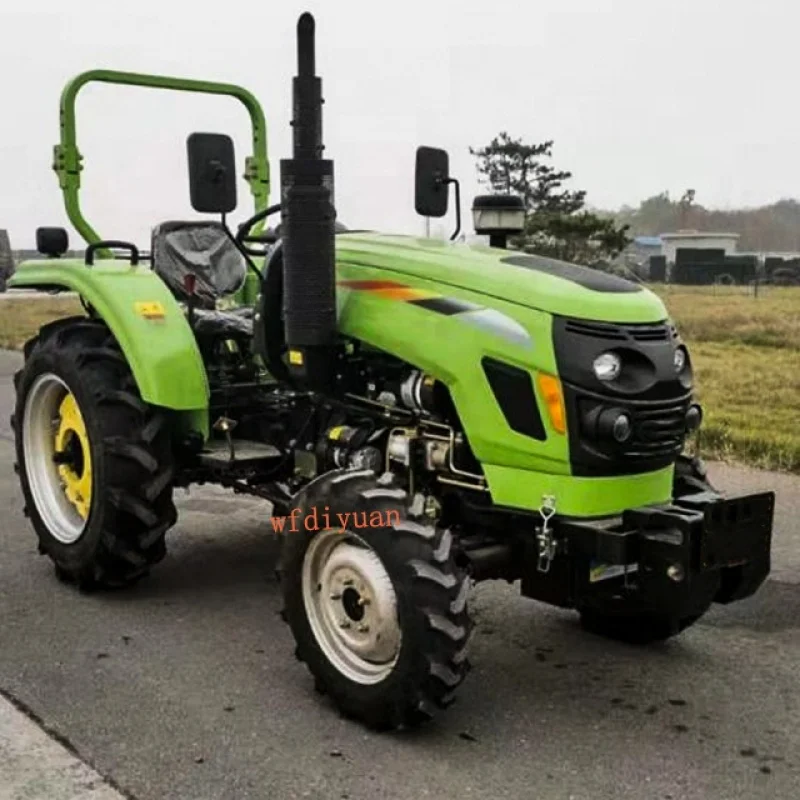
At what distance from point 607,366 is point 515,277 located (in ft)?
1.44

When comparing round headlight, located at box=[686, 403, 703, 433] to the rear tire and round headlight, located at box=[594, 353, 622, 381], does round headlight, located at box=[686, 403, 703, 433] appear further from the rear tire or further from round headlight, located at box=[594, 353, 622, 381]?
the rear tire

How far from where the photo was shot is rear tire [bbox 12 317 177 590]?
15.5 ft

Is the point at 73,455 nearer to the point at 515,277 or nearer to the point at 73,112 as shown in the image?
the point at 73,112

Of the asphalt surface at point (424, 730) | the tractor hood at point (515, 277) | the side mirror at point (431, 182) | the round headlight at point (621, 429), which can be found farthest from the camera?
the side mirror at point (431, 182)

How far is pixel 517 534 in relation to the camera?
3795 millimetres

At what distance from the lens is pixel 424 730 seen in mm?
3576

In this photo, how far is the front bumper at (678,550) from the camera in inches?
134

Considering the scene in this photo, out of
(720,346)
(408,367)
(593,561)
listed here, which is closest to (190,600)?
(408,367)

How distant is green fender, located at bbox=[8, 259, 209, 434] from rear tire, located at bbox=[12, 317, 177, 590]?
15 centimetres

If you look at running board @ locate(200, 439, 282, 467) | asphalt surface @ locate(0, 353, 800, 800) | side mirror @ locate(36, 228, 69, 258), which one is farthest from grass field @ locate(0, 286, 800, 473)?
A: side mirror @ locate(36, 228, 69, 258)

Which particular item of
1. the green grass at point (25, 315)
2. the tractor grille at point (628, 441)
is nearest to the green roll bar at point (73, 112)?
the tractor grille at point (628, 441)

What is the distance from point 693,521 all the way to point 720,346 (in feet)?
45.1

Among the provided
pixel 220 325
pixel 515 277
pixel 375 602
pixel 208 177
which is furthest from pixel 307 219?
pixel 220 325

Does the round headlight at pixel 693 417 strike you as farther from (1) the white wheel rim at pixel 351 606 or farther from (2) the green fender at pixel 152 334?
(2) the green fender at pixel 152 334
